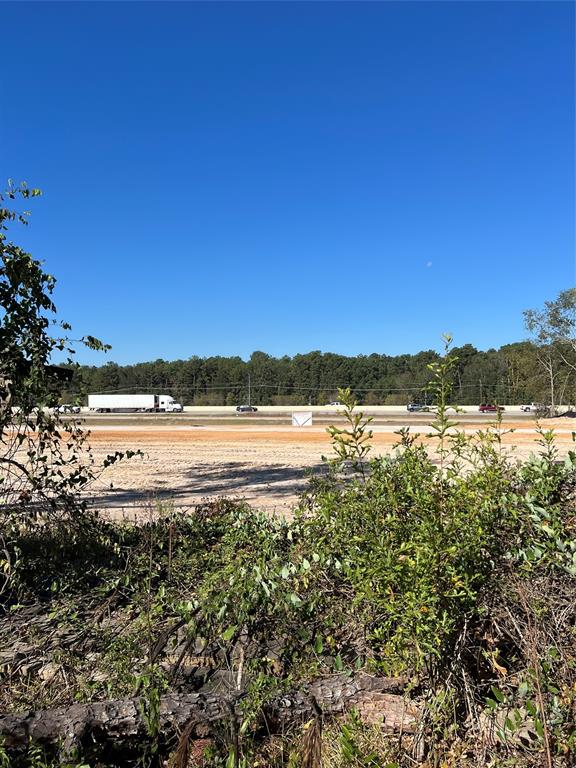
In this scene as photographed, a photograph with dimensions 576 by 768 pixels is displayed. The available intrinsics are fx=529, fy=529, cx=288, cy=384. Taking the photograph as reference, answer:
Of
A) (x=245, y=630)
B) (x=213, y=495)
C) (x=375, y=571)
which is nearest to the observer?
(x=375, y=571)

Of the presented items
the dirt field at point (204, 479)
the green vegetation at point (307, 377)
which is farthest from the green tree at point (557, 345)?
the dirt field at point (204, 479)

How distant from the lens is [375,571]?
267 cm

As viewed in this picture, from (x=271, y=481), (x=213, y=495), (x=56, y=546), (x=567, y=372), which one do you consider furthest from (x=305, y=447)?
(x=567, y=372)

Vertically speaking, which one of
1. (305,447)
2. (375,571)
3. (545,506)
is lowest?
(305,447)

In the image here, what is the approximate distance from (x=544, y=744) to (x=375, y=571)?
998mm

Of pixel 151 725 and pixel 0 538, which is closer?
pixel 151 725

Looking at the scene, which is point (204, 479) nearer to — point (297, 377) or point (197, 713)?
point (197, 713)

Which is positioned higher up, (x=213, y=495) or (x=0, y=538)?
(x=0, y=538)

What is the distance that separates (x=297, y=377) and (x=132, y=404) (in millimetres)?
41604

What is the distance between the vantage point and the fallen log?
2.58m

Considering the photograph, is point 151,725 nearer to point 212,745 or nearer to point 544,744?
point 212,745

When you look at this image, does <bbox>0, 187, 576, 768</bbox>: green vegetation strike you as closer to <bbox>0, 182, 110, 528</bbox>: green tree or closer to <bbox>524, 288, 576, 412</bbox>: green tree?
<bbox>0, 182, 110, 528</bbox>: green tree

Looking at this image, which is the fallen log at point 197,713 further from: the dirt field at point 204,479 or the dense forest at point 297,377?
the dense forest at point 297,377

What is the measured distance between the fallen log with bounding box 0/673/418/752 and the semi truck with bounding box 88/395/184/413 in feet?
247
